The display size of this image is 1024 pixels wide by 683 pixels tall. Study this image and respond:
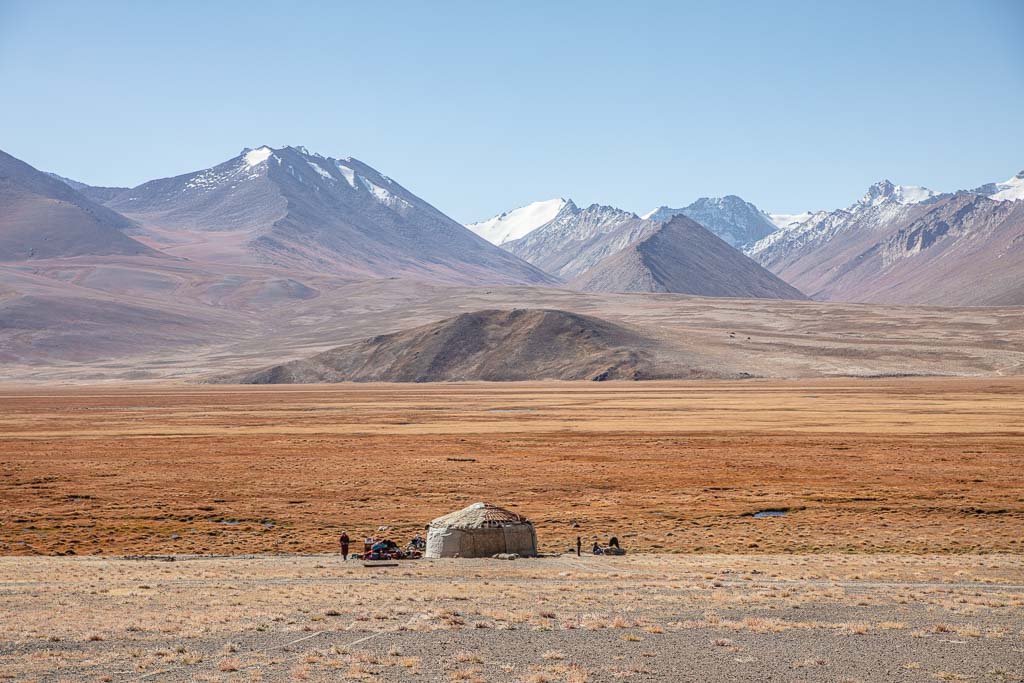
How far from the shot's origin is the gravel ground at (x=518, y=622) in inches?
863

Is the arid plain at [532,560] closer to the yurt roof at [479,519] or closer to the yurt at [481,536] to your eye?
the yurt at [481,536]

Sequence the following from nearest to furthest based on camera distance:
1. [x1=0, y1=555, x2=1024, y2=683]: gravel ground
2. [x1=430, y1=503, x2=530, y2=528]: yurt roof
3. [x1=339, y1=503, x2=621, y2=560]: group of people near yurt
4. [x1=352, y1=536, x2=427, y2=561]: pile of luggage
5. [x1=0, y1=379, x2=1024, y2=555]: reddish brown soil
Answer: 1. [x1=0, y1=555, x2=1024, y2=683]: gravel ground
2. [x1=352, y1=536, x2=427, y2=561]: pile of luggage
3. [x1=339, y1=503, x2=621, y2=560]: group of people near yurt
4. [x1=430, y1=503, x2=530, y2=528]: yurt roof
5. [x1=0, y1=379, x2=1024, y2=555]: reddish brown soil

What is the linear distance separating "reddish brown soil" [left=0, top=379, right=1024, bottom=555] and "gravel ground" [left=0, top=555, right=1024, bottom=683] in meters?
8.10

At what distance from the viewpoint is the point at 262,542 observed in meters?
44.2

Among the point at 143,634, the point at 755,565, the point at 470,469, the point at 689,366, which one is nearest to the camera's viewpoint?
the point at 143,634

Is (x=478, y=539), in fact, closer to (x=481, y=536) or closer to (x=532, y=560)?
(x=481, y=536)

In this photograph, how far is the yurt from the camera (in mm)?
39969

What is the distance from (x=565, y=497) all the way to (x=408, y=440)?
33.4 meters

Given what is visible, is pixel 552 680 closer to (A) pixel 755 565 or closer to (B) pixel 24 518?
(A) pixel 755 565

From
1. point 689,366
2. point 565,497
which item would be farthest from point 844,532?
point 689,366

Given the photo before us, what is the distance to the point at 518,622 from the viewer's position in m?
26.6

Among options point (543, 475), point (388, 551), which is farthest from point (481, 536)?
point (543, 475)

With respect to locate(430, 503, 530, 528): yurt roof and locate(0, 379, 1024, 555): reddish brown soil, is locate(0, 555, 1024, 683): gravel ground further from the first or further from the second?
locate(0, 379, 1024, 555): reddish brown soil

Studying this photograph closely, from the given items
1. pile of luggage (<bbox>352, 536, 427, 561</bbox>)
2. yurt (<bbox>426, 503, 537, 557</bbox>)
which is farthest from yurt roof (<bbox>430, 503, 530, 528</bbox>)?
pile of luggage (<bbox>352, 536, 427, 561</bbox>)
